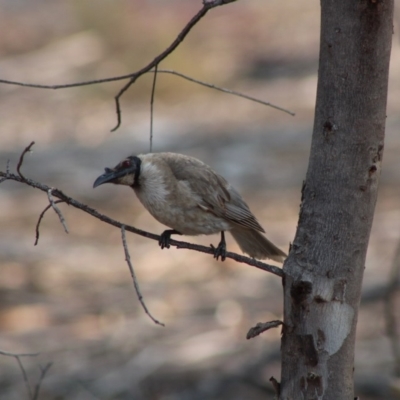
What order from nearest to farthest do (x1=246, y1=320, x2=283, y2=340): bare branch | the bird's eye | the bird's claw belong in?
(x1=246, y1=320, x2=283, y2=340): bare branch, the bird's claw, the bird's eye

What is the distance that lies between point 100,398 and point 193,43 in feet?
40.8

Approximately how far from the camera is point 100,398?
239 inches

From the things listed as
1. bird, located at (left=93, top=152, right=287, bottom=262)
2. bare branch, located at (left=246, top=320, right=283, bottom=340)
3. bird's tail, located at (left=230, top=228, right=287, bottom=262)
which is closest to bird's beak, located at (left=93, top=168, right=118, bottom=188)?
bird, located at (left=93, top=152, right=287, bottom=262)

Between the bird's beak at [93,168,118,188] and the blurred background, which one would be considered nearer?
the bird's beak at [93,168,118,188]

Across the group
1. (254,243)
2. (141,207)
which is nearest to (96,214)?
(254,243)

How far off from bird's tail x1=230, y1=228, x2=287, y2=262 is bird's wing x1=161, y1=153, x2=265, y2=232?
A: 12cm

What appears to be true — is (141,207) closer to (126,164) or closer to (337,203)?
(126,164)

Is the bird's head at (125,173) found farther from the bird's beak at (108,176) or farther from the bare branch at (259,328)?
the bare branch at (259,328)

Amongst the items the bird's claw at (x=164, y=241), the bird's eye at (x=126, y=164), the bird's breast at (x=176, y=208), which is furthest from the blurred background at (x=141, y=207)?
the bird's eye at (x=126, y=164)

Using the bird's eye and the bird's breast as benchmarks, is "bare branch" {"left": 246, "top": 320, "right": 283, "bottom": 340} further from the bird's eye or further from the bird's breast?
the bird's eye

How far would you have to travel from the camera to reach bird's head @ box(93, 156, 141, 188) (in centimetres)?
351

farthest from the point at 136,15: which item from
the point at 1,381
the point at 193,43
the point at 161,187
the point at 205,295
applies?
the point at 161,187

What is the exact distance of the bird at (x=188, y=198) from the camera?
12.0ft

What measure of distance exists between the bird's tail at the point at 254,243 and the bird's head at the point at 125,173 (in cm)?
73
